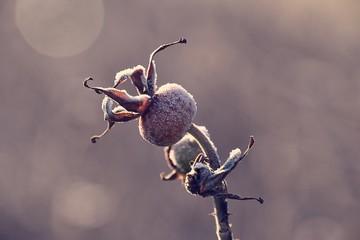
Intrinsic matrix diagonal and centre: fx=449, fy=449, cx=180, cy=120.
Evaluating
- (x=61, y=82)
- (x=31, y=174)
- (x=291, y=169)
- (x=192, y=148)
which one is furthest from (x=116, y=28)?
(x=192, y=148)

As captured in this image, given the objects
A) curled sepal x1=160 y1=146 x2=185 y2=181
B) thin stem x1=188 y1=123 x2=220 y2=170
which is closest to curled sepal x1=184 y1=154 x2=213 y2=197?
thin stem x1=188 y1=123 x2=220 y2=170

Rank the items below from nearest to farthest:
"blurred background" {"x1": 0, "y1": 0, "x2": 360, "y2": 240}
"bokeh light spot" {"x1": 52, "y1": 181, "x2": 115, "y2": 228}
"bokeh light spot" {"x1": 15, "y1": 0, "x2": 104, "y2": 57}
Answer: "blurred background" {"x1": 0, "y1": 0, "x2": 360, "y2": 240} → "bokeh light spot" {"x1": 52, "y1": 181, "x2": 115, "y2": 228} → "bokeh light spot" {"x1": 15, "y1": 0, "x2": 104, "y2": 57}

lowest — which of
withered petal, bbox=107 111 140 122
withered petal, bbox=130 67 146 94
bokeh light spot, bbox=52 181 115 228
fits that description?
bokeh light spot, bbox=52 181 115 228

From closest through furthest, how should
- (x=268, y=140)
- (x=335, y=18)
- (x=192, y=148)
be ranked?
(x=192, y=148)
(x=268, y=140)
(x=335, y=18)

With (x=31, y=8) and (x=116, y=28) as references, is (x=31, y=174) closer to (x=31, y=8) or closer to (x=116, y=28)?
(x=116, y=28)

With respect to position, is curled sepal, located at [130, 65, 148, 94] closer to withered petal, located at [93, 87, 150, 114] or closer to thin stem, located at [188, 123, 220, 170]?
withered petal, located at [93, 87, 150, 114]

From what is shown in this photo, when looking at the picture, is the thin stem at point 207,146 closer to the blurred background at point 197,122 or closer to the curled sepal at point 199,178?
the curled sepal at point 199,178
